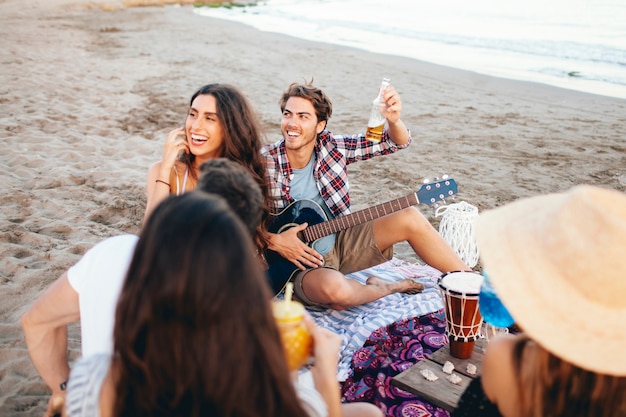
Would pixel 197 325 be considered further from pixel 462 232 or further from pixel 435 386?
pixel 462 232

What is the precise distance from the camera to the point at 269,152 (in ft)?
13.4

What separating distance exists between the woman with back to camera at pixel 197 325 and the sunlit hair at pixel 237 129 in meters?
2.12

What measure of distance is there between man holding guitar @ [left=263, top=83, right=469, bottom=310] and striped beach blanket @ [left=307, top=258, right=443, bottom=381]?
7cm

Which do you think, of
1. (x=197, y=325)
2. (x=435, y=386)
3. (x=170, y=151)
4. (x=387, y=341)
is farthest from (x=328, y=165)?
(x=197, y=325)

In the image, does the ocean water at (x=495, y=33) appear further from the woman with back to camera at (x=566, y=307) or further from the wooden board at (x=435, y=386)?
the woman with back to camera at (x=566, y=307)

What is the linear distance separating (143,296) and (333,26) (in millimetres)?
22483

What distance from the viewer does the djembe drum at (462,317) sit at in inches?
113

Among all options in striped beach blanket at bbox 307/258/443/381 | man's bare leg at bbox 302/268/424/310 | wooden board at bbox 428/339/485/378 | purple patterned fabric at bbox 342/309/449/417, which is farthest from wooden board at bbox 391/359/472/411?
man's bare leg at bbox 302/268/424/310

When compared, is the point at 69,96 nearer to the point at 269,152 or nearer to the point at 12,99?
the point at 12,99

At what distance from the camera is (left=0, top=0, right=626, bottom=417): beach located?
14.8 feet

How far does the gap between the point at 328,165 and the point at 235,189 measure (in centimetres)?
218

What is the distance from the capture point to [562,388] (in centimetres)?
162

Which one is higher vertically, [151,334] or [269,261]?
[151,334]

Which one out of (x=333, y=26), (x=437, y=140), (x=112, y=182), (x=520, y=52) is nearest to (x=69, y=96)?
(x=112, y=182)
